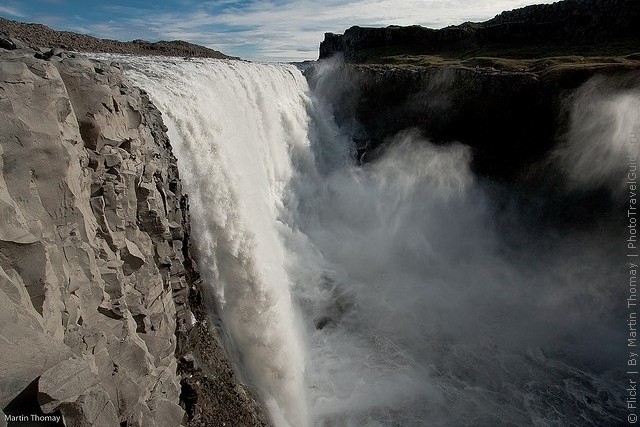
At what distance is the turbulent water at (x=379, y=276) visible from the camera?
12.9 metres

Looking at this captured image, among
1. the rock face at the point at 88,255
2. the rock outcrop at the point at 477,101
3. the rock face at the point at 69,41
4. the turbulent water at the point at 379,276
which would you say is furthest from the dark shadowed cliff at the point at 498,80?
the rock face at the point at 88,255

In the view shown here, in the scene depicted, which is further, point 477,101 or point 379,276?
point 477,101

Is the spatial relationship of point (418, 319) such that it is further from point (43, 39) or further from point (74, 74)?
point (43, 39)

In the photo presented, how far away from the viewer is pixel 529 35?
4116 cm

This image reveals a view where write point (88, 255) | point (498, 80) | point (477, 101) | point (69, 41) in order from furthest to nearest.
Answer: point (69, 41) < point (477, 101) < point (498, 80) < point (88, 255)

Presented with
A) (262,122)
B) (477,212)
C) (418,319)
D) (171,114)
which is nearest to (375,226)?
(477,212)

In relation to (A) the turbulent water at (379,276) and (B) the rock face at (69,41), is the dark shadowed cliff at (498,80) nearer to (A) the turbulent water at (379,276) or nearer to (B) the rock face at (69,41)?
(A) the turbulent water at (379,276)

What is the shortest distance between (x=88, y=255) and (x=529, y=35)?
47734mm

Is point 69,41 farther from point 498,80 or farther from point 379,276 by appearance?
point 498,80

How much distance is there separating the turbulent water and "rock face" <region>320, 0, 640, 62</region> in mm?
20848


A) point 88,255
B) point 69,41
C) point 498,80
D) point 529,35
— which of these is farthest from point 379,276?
point 529,35

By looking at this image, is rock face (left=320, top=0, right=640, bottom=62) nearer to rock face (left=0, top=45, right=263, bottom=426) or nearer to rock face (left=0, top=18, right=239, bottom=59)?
rock face (left=0, top=18, right=239, bottom=59)

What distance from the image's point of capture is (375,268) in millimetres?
21406

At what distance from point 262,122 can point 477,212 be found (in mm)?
13888
